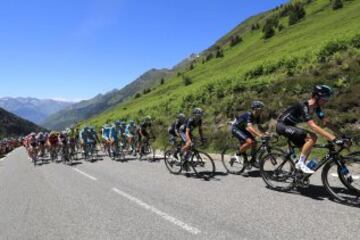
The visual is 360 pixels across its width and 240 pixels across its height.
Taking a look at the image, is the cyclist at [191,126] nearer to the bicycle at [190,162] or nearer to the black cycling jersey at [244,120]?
the bicycle at [190,162]

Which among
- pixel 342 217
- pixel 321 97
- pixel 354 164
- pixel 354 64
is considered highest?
pixel 354 64

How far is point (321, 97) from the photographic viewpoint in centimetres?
818

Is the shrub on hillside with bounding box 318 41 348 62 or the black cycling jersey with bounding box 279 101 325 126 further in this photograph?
the shrub on hillside with bounding box 318 41 348 62

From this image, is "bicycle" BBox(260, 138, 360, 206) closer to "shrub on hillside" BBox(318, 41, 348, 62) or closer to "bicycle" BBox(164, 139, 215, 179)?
"bicycle" BBox(164, 139, 215, 179)

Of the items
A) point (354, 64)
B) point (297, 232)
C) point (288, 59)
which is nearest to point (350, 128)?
point (354, 64)

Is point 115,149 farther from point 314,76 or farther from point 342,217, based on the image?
point 342,217

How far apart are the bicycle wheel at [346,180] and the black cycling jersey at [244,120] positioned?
3.36 m

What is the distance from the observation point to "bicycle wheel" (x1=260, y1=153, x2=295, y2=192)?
9.38 meters

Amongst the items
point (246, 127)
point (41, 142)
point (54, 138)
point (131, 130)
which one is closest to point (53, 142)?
point (54, 138)

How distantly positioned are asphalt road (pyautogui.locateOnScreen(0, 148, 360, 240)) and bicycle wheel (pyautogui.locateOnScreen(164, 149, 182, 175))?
128cm

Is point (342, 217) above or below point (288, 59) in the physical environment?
below

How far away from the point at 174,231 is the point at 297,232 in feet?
6.38

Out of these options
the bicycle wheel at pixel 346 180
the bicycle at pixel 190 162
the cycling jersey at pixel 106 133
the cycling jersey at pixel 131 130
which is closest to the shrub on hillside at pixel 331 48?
the cycling jersey at pixel 131 130

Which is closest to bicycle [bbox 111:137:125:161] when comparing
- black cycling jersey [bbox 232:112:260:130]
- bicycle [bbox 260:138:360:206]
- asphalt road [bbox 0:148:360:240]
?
asphalt road [bbox 0:148:360:240]
